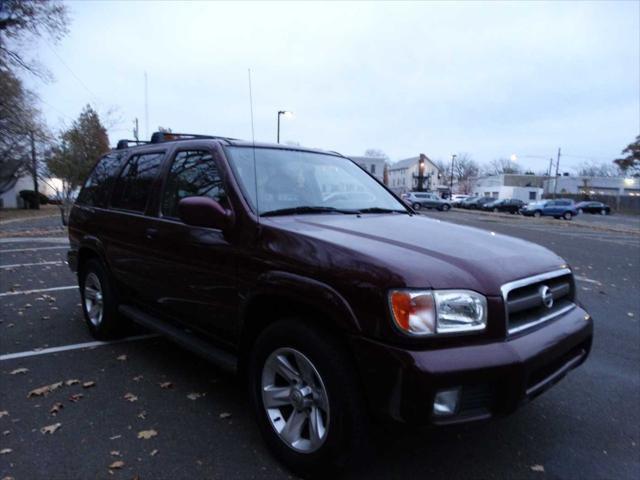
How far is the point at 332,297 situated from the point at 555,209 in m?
42.9

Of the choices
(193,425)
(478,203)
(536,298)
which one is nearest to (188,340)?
(193,425)

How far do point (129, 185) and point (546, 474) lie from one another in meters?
3.96

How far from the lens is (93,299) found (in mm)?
4965

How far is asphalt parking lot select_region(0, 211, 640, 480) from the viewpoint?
2.78 m

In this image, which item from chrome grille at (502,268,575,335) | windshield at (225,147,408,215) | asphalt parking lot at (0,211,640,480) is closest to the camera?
chrome grille at (502,268,575,335)

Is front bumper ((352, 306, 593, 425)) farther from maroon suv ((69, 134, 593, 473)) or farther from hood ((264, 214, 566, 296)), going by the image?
hood ((264, 214, 566, 296))

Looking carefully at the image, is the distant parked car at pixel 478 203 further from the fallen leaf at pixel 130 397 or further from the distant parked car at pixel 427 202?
the fallen leaf at pixel 130 397

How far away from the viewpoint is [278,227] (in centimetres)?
281

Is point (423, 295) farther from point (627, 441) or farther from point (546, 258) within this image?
point (627, 441)

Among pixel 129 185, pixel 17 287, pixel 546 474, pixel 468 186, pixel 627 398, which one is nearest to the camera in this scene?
pixel 546 474

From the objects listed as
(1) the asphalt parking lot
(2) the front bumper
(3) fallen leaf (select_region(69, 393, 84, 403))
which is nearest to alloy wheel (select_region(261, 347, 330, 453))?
(1) the asphalt parking lot

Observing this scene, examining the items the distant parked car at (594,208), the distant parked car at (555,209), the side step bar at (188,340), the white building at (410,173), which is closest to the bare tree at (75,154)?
the side step bar at (188,340)

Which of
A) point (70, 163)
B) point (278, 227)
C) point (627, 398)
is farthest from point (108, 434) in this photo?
point (70, 163)

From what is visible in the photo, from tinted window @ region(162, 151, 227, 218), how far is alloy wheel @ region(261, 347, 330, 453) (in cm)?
114
